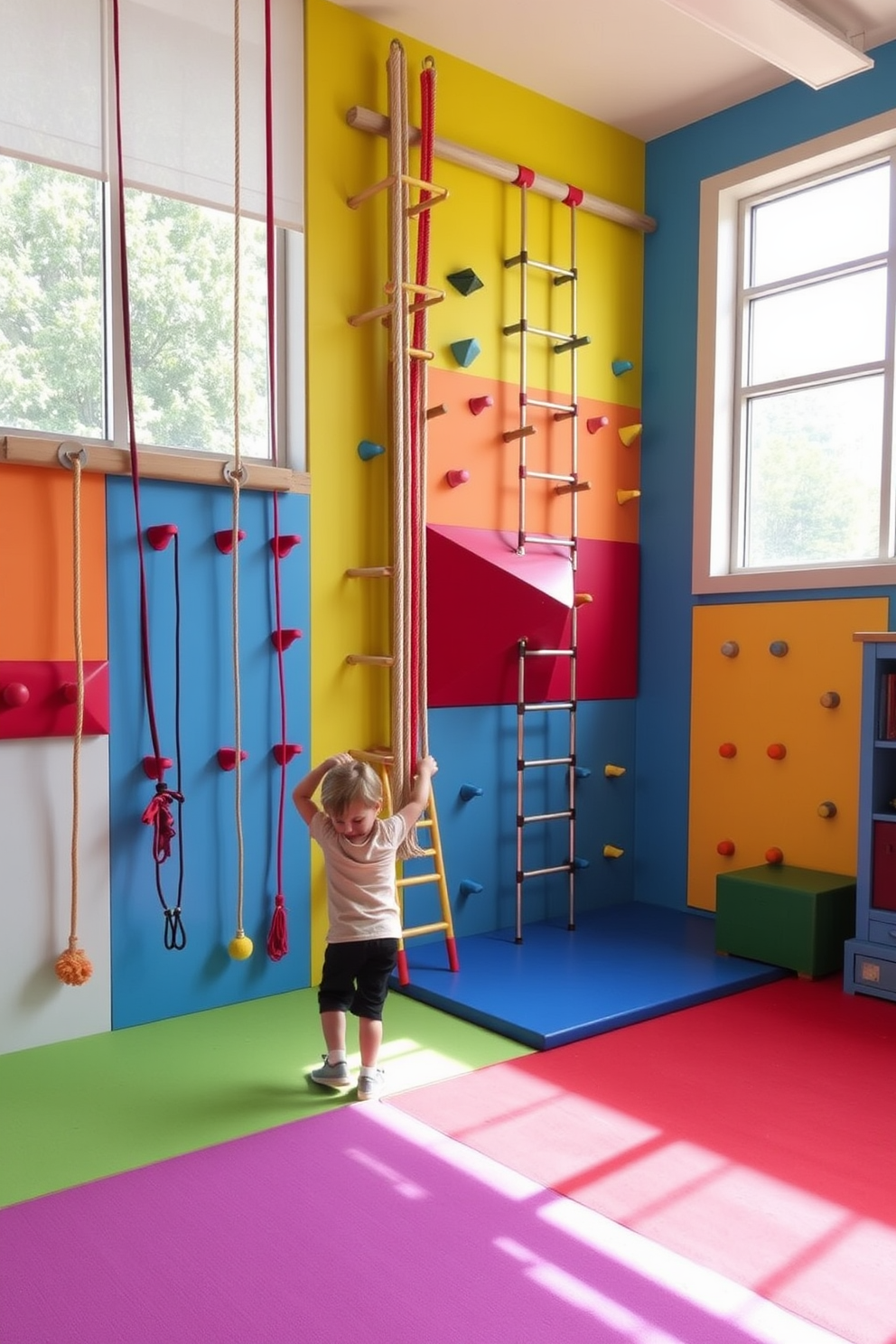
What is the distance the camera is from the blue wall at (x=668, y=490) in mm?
5156

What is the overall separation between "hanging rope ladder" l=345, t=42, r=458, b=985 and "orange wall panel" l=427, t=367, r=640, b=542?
28 cm

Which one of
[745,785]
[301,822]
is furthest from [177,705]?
[745,785]

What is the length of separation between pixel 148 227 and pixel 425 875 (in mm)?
2598

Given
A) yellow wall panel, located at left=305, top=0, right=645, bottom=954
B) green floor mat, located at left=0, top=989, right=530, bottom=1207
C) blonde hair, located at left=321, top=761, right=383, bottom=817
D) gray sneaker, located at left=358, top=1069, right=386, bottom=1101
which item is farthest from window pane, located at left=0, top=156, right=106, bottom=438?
gray sneaker, located at left=358, top=1069, right=386, bottom=1101

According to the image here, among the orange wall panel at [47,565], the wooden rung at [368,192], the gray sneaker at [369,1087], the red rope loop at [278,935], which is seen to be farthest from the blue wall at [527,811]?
the wooden rung at [368,192]

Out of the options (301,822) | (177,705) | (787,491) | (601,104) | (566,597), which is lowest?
(301,822)

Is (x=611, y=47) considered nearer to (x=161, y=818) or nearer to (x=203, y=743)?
(x=203, y=743)

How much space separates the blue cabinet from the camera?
3.99 m

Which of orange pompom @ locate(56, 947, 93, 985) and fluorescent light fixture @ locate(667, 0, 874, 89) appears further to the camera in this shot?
fluorescent light fixture @ locate(667, 0, 874, 89)

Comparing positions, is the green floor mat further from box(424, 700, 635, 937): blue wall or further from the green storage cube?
the green storage cube

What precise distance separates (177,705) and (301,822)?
2.21 feet

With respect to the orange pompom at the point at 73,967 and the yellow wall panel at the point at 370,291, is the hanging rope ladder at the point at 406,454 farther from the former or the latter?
the orange pompom at the point at 73,967

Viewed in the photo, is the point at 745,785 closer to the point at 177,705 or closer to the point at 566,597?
the point at 566,597

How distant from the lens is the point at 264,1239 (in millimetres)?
2402
